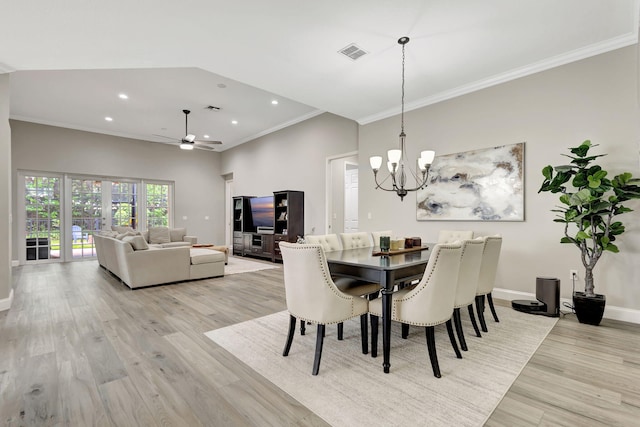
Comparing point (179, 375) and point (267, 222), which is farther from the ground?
point (267, 222)

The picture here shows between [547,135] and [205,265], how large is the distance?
17.8 feet

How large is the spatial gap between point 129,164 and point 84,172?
1059 mm

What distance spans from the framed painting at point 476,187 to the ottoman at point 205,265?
358 cm

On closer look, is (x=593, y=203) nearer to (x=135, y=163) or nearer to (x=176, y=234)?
(x=176, y=234)

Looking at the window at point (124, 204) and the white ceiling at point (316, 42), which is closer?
the white ceiling at point (316, 42)

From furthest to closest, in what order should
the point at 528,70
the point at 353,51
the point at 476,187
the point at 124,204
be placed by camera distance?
the point at 124,204
the point at 476,187
the point at 528,70
the point at 353,51

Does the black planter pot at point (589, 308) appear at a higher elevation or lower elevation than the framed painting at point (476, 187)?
lower

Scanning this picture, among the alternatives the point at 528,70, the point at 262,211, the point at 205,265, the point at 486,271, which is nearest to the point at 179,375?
the point at 486,271

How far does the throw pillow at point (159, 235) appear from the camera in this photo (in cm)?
748

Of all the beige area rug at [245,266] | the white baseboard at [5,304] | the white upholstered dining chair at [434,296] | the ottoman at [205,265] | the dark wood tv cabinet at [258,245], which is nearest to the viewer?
the white upholstered dining chair at [434,296]

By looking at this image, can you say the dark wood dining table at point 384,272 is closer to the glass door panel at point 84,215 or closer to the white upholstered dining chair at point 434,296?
the white upholstered dining chair at point 434,296

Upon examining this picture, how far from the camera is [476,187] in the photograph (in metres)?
4.23

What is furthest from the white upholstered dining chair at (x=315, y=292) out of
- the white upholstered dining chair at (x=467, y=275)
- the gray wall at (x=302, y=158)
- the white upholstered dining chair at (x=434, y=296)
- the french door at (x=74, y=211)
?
the french door at (x=74, y=211)

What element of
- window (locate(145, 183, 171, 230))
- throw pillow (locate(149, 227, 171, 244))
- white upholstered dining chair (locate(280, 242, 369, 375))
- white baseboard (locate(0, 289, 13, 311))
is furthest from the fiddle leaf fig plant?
window (locate(145, 183, 171, 230))
